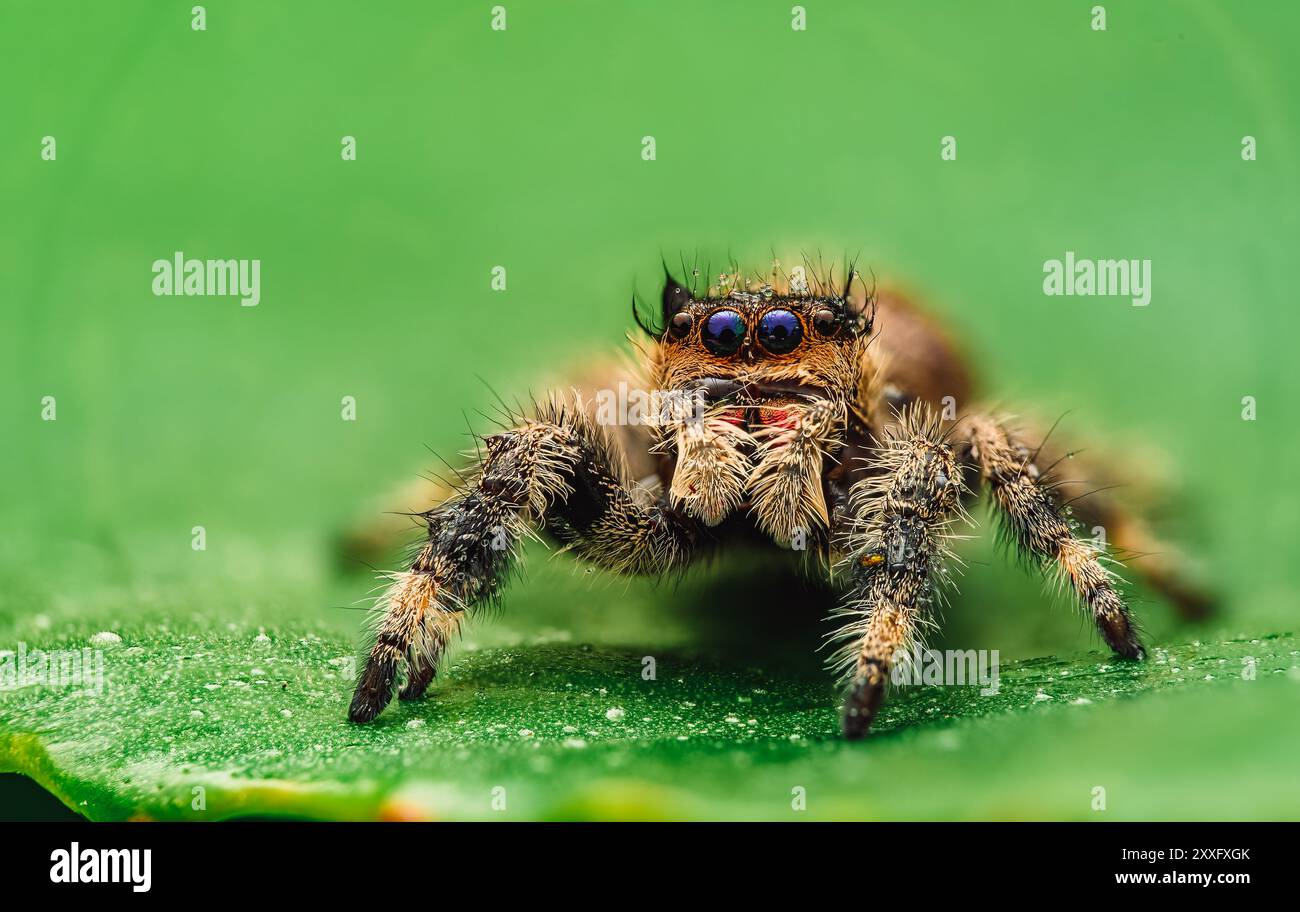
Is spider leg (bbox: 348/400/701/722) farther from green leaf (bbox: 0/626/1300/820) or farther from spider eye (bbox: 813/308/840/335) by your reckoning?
spider eye (bbox: 813/308/840/335)

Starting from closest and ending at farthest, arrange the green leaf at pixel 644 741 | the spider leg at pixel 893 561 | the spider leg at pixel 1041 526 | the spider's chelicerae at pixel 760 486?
the green leaf at pixel 644 741
the spider leg at pixel 893 561
the spider's chelicerae at pixel 760 486
the spider leg at pixel 1041 526

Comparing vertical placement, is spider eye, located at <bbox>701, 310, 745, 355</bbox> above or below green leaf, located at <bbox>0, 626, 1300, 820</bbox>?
above

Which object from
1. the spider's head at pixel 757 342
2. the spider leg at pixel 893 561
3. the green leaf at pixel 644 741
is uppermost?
the spider's head at pixel 757 342

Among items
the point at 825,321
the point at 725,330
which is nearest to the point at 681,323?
the point at 725,330

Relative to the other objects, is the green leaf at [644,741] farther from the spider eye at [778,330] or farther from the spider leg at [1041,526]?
the spider eye at [778,330]

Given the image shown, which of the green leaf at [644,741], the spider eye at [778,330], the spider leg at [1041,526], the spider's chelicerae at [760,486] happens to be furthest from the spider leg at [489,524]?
the spider leg at [1041,526]

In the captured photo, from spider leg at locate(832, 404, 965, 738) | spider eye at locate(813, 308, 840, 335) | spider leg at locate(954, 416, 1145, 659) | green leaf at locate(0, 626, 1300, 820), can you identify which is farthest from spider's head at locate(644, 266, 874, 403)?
green leaf at locate(0, 626, 1300, 820)

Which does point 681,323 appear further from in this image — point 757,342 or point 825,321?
point 825,321

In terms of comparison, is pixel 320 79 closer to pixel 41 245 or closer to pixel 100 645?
pixel 41 245
